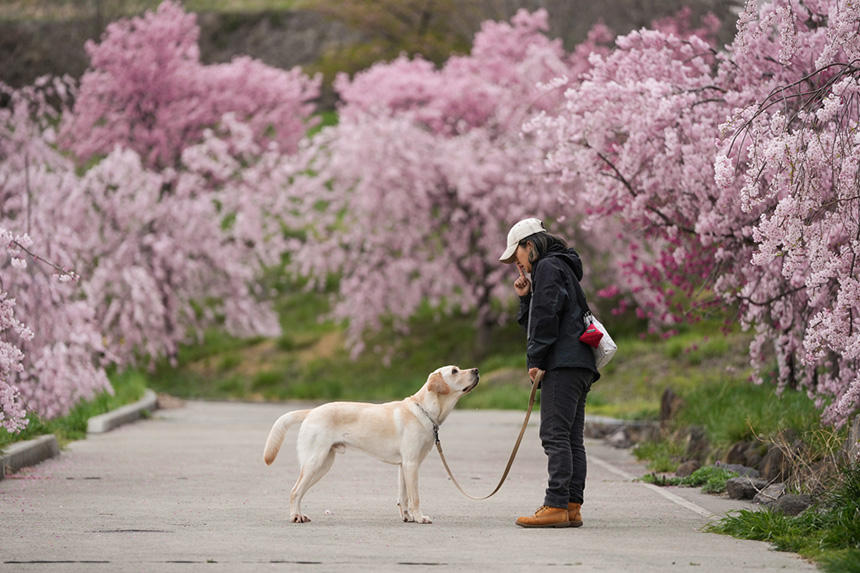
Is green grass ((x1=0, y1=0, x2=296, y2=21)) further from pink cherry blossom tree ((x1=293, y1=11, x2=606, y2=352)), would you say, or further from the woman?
the woman

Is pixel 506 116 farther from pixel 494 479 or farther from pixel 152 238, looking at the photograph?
pixel 494 479

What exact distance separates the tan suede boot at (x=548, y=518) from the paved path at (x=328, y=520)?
0.40 feet

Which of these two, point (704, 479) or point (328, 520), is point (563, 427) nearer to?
point (328, 520)

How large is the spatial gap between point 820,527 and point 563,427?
6.29 ft

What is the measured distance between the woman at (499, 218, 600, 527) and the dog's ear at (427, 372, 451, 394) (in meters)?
0.64

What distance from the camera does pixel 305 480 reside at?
9250 millimetres

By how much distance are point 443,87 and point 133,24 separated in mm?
10193

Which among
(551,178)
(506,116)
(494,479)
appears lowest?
(494,479)

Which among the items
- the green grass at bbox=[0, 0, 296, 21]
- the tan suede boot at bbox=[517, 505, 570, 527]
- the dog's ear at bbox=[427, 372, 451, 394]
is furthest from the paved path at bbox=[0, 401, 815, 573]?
the green grass at bbox=[0, 0, 296, 21]

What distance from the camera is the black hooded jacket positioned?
9250mm

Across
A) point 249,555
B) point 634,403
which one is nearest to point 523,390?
point 634,403

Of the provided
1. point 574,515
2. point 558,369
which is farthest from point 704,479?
point 558,369

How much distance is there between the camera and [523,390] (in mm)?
27906

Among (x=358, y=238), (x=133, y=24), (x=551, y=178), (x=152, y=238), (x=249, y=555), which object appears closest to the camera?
(x=249, y=555)
